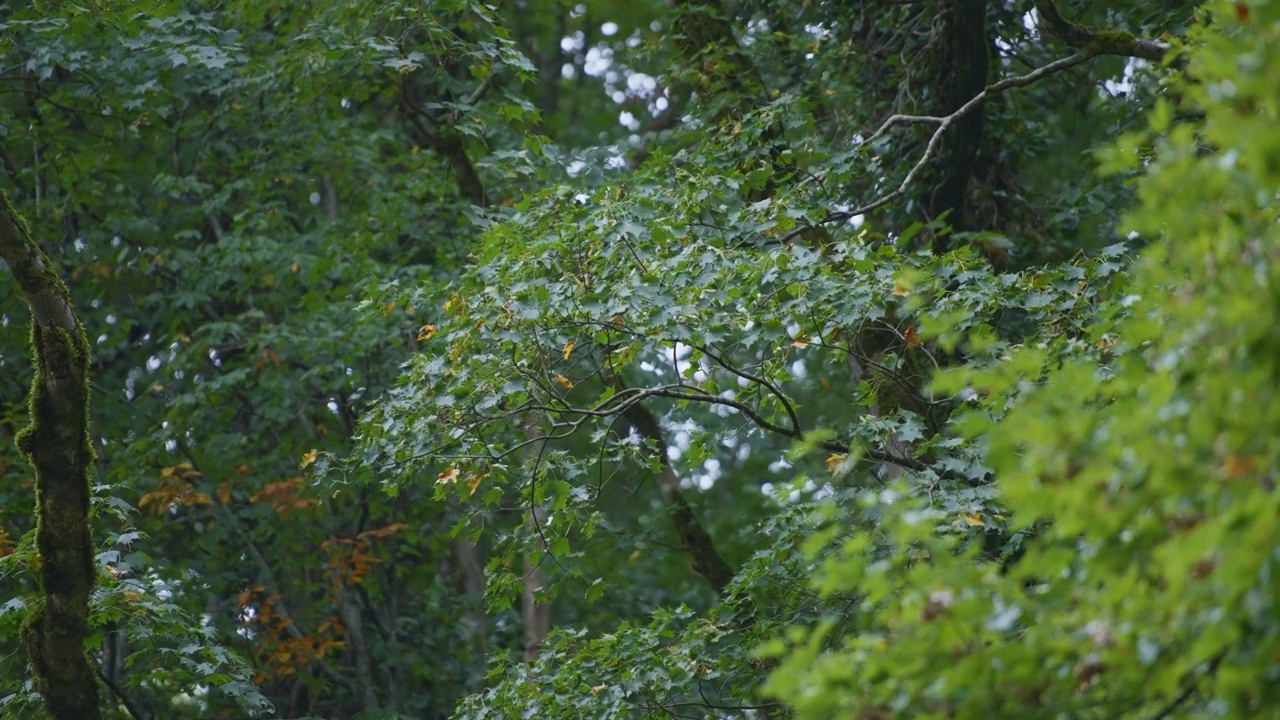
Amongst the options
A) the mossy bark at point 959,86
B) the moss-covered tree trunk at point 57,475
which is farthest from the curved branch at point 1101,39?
the moss-covered tree trunk at point 57,475

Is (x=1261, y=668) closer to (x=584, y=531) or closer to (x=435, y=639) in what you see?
(x=584, y=531)

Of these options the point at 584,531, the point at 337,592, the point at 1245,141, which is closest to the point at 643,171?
the point at 584,531

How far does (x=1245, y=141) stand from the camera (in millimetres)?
1977

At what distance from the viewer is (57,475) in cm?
448

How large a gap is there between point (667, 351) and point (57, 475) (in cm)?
278

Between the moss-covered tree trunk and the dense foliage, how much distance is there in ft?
0.24

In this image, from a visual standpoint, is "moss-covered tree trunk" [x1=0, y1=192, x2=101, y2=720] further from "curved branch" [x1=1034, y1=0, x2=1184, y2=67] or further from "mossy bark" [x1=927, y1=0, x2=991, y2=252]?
"mossy bark" [x1=927, y1=0, x2=991, y2=252]

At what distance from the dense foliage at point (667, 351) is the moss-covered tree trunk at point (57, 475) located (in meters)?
0.07

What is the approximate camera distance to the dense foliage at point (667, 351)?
2.22 meters

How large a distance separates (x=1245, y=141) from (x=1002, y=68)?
5580 millimetres

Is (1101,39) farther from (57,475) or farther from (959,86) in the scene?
(57,475)

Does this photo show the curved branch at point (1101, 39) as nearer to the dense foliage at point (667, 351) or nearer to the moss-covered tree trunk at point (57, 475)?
the dense foliage at point (667, 351)

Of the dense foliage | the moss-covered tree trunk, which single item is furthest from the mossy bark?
the moss-covered tree trunk

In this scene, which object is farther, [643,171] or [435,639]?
[435,639]
